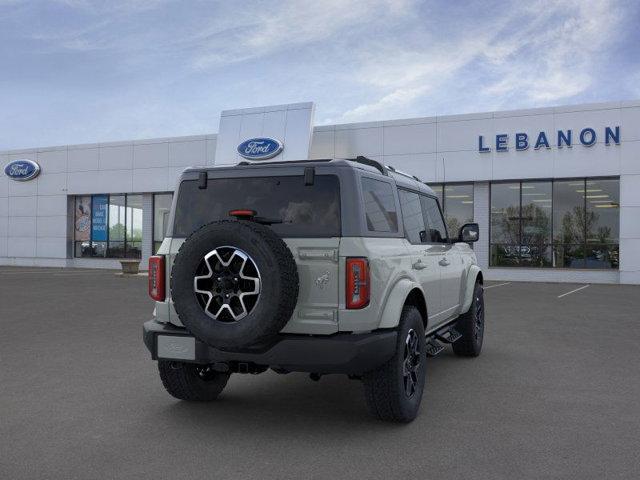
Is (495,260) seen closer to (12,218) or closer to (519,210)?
(519,210)

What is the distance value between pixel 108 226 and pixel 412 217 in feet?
93.4

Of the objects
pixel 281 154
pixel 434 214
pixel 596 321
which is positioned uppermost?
pixel 281 154

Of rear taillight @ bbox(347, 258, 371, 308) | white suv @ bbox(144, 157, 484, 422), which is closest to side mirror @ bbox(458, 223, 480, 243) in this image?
white suv @ bbox(144, 157, 484, 422)

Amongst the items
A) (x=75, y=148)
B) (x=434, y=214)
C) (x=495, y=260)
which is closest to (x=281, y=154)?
(x=495, y=260)

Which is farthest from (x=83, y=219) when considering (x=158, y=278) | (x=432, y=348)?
(x=432, y=348)

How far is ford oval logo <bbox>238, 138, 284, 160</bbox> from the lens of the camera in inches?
1048

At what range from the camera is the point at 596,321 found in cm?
1131

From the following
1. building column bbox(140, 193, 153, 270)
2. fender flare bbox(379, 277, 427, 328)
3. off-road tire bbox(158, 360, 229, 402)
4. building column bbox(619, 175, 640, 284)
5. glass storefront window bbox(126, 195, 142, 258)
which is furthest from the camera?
glass storefront window bbox(126, 195, 142, 258)

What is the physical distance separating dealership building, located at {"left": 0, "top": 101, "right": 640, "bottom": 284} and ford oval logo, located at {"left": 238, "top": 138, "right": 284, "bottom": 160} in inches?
→ 4.4

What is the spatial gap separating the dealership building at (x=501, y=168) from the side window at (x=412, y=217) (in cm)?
1878

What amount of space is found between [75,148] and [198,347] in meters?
30.6

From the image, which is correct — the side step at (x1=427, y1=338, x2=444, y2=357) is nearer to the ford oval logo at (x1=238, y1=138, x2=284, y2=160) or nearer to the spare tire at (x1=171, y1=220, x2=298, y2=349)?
the spare tire at (x1=171, y1=220, x2=298, y2=349)

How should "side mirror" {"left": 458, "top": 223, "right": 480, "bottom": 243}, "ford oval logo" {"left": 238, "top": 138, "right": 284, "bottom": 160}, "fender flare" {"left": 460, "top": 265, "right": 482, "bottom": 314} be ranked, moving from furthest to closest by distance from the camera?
"ford oval logo" {"left": 238, "top": 138, "right": 284, "bottom": 160} < "fender flare" {"left": 460, "top": 265, "right": 482, "bottom": 314} < "side mirror" {"left": 458, "top": 223, "right": 480, "bottom": 243}

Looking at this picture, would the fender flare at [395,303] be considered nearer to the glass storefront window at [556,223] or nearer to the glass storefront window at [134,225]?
the glass storefront window at [556,223]
